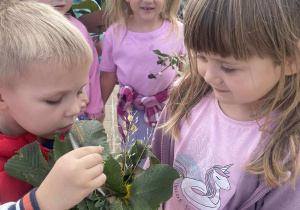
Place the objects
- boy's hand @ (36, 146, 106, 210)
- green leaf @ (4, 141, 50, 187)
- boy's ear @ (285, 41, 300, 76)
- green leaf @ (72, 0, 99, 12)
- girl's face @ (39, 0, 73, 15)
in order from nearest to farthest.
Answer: boy's hand @ (36, 146, 106, 210)
green leaf @ (4, 141, 50, 187)
boy's ear @ (285, 41, 300, 76)
girl's face @ (39, 0, 73, 15)
green leaf @ (72, 0, 99, 12)

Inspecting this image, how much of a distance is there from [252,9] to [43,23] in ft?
2.49

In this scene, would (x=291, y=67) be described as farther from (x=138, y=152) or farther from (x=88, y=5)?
(x=88, y=5)

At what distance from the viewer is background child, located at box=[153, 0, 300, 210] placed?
121cm

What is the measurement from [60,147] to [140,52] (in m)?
1.65

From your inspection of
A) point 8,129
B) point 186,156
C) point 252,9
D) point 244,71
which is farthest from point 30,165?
point 252,9

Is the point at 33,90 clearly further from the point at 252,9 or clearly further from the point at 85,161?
the point at 252,9

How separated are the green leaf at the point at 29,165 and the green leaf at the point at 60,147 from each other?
6 cm

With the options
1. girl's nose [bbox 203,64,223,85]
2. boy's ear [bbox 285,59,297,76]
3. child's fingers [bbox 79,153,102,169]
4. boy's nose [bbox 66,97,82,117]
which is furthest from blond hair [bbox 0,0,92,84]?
boy's ear [bbox 285,59,297,76]

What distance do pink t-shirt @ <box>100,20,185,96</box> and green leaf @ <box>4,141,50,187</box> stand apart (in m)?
1.61

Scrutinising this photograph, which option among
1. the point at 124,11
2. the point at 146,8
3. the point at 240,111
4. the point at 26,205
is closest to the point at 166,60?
the point at 146,8

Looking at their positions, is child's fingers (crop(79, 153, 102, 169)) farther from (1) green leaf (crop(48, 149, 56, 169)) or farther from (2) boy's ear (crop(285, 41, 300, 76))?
(2) boy's ear (crop(285, 41, 300, 76))

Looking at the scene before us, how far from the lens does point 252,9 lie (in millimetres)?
1188

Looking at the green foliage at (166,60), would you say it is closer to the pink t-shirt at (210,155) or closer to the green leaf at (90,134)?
the pink t-shirt at (210,155)

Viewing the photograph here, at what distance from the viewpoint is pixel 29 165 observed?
1.21m
